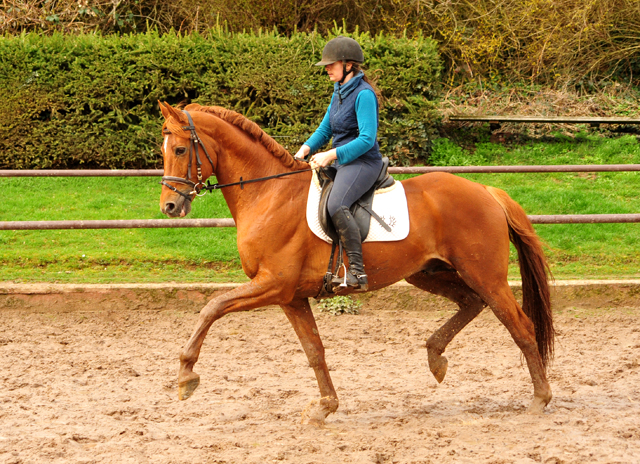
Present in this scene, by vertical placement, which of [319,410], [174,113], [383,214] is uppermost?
[174,113]

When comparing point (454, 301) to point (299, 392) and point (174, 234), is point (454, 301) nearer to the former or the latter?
point (299, 392)

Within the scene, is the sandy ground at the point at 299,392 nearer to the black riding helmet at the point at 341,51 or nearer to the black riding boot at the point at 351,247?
the black riding boot at the point at 351,247

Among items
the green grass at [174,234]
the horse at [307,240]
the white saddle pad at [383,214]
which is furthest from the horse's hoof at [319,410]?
the green grass at [174,234]

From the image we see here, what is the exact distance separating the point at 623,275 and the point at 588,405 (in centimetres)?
311

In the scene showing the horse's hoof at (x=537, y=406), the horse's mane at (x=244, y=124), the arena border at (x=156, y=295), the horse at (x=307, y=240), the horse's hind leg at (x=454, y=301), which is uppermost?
the horse's mane at (x=244, y=124)

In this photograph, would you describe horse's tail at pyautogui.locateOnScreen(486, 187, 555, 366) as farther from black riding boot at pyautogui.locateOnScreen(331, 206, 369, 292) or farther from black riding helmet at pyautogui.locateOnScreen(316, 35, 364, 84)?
black riding helmet at pyautogui.locateOnScreen(316, 35, 364, 84)

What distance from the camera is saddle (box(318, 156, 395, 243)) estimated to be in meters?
4.17

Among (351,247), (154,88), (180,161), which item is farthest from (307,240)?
(154,88)

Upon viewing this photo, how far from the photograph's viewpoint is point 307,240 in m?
4.20

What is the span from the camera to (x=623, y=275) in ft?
23.2

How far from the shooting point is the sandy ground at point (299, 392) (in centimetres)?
361

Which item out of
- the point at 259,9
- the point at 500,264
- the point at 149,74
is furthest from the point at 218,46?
the point at 500,264

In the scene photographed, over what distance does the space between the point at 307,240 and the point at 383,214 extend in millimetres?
524

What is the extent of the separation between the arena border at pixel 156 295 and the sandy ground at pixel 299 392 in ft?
0.31
